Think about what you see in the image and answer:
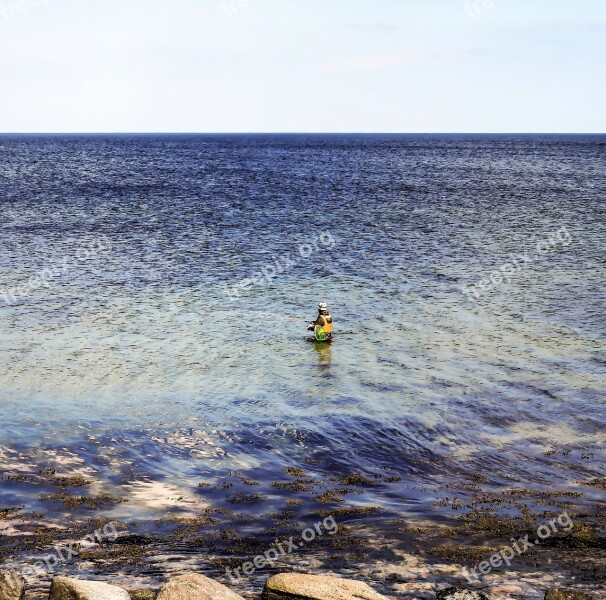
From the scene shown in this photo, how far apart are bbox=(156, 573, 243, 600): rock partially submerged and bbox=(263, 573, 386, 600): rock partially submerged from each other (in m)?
0.79

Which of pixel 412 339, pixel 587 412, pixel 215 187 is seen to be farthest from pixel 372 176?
pixel 587 412

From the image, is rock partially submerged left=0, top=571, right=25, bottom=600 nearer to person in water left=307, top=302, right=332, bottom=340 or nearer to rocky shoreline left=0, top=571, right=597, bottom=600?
rocky shoreline left=0, top=571, right=597, bottom=600

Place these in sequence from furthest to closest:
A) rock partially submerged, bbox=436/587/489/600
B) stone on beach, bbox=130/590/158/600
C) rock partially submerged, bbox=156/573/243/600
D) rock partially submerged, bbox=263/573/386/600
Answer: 1. stone on beach, bbox=130/590/158/600
2. rock partially submerged, bbox=436/587/489/600
3. rock partially submerged, bbox=263/573/386/600
4. rock partially submerged, bbox=156/573/243/600

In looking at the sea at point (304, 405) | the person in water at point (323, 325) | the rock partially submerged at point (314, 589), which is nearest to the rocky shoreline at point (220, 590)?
the rock partially submerged at point (314, 589)

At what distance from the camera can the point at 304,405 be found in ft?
90.1

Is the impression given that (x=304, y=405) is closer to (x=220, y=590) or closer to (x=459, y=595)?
(x=459, y=595)

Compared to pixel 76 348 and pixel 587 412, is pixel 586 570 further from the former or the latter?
pixel 76 348

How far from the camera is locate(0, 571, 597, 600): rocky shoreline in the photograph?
44.6ft

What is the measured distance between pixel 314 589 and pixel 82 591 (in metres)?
4.21

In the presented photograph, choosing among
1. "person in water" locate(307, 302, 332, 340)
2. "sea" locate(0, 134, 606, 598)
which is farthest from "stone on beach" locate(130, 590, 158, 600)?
"person in water" locate(307, 302, 332, 340)

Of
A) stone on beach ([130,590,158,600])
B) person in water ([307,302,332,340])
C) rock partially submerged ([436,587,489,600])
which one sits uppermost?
person in water ([307,302,332,340])

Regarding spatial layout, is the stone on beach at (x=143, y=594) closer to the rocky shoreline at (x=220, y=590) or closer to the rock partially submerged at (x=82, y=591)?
the rocky shoreline at (x=220, y=590)

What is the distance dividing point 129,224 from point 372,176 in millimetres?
71219

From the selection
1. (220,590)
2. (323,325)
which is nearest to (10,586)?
(220,590)
